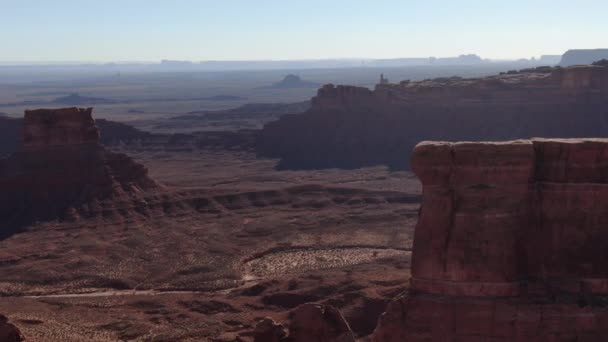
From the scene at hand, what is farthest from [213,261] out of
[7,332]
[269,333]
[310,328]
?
[310,328]

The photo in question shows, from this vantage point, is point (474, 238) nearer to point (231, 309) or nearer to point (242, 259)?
point (231, 309)

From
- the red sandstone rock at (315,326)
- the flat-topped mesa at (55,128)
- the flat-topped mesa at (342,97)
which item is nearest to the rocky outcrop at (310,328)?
the red sandstone rock at (315,326)

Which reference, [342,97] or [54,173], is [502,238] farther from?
[342,97]

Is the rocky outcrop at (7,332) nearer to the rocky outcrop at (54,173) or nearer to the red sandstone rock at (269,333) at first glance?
the red sandstone rock at (269,333)

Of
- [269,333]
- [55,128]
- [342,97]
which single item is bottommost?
[269,333]

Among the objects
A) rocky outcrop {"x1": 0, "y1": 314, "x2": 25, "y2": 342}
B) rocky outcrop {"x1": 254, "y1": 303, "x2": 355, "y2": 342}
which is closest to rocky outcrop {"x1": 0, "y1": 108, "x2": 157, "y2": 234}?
rocky outcrop {"x1": 0, "y1": 314, "x2": 25, "y2": 342}
